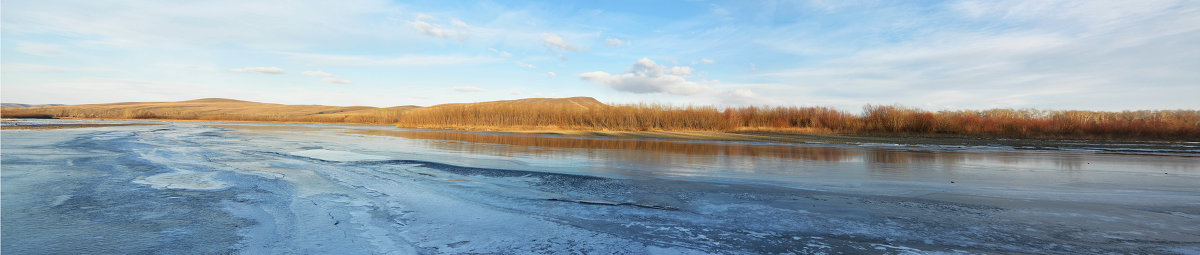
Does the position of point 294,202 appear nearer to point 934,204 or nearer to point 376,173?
point 376,173

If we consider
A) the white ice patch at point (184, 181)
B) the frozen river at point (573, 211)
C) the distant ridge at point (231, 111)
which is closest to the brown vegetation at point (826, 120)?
the frozen river at point (573, 211)

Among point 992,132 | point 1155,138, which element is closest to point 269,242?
point 992,132

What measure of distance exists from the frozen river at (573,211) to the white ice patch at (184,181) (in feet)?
0.09

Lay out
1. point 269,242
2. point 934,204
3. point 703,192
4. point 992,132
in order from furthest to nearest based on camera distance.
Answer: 1. point 992,132
2. point 703,192
3. point 934,204
4. point 269,242

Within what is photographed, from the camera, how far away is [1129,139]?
25219 millimetres

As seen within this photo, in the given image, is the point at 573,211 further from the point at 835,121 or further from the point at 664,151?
the point at 835,121

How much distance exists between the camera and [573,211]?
4988 mm

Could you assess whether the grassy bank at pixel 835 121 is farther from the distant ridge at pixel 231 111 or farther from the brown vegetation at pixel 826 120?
the distant ridge at pixel 231 111

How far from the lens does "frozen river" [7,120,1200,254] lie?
363 centimetres

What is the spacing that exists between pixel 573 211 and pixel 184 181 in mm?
5640

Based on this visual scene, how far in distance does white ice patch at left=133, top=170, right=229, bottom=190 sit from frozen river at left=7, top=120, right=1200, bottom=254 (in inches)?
1.1

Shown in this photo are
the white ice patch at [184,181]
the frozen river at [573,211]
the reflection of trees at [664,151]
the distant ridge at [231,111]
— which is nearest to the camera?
the frozen river at [573,211]

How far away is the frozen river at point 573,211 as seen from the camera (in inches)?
143

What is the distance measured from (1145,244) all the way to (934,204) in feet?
6.07
